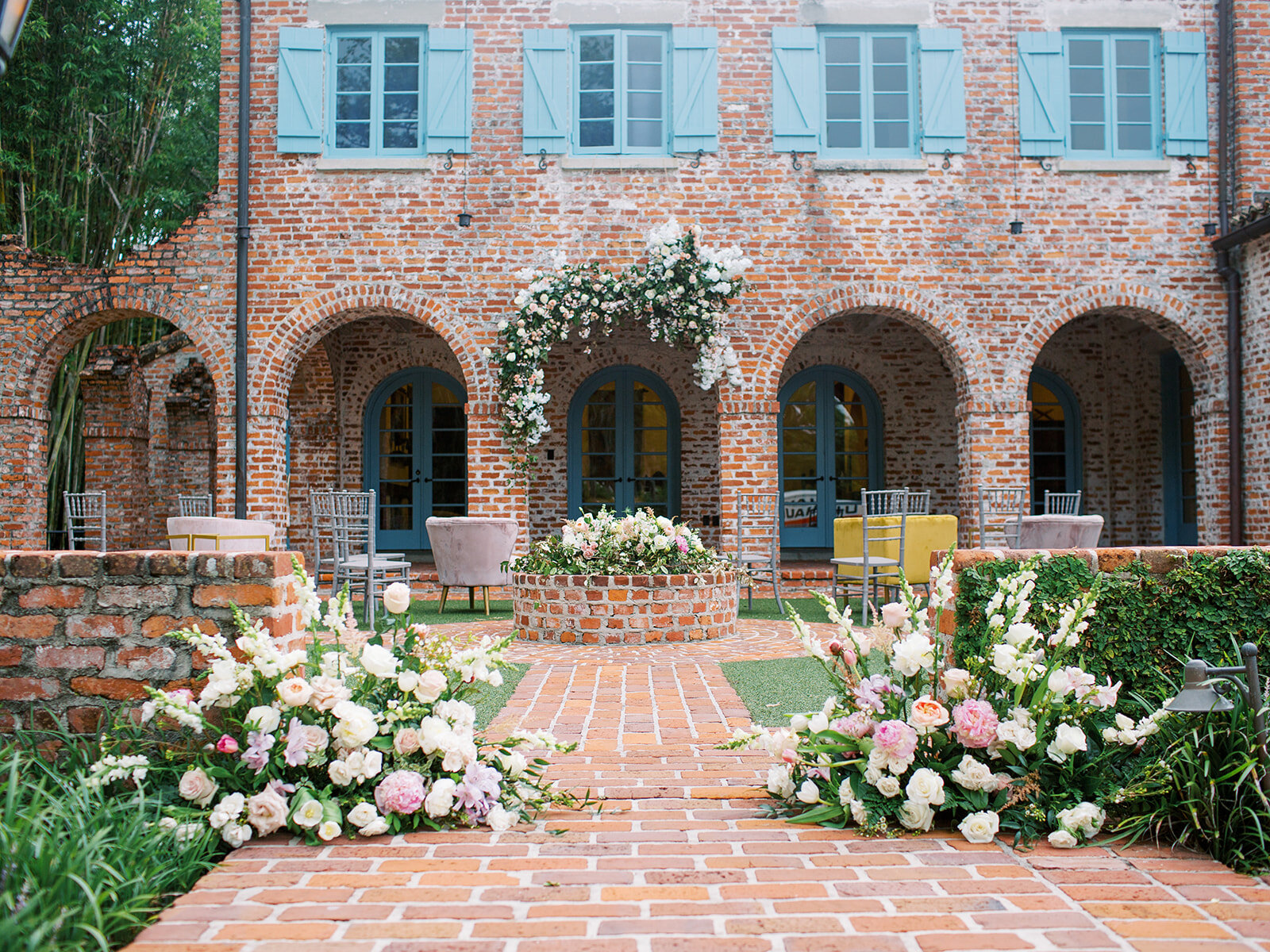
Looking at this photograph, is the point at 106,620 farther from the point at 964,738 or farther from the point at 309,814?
the point at 964,738

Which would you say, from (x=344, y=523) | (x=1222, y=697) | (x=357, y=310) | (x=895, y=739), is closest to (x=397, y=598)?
(x=895, y=739)

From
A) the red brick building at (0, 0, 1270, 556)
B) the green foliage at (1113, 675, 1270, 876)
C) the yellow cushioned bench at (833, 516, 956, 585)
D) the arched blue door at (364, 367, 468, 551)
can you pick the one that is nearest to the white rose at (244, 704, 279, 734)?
the green foliage at (1113, 675, 1270, 876)

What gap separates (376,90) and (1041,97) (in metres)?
6.51

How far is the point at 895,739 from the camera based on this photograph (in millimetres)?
Answer: 2684

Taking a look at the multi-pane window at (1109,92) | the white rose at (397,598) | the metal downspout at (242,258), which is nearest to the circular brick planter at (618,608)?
the white rose at (397,598)

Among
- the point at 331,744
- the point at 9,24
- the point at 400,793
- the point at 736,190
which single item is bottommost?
the point at 400,793

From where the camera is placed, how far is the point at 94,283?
9.27m

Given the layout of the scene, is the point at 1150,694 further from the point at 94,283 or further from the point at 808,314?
the point at 94,283

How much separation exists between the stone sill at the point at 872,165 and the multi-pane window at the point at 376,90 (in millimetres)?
3972

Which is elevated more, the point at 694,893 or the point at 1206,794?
the point at 1206,794

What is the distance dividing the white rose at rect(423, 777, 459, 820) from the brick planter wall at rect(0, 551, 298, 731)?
0.76m

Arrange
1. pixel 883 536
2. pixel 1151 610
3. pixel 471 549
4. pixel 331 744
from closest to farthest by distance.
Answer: pixel 331 744 → pixel 1151 610 → pixel 883 536 → pixel 471 549

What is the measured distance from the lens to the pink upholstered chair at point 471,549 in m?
7.47

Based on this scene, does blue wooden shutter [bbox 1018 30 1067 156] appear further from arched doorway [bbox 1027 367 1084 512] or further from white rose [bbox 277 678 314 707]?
white rose [bbox 277 678 314 707]
